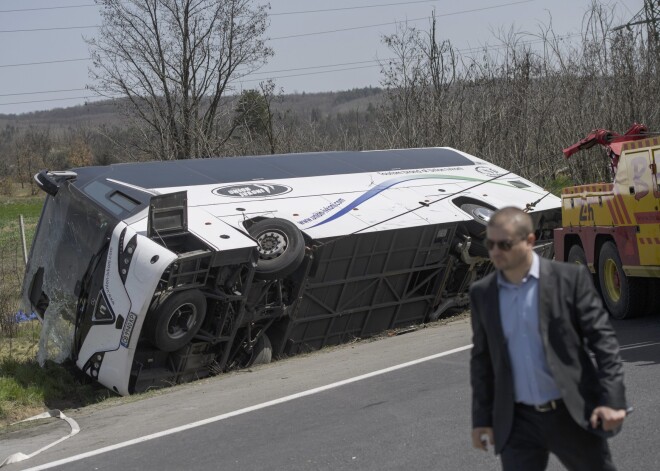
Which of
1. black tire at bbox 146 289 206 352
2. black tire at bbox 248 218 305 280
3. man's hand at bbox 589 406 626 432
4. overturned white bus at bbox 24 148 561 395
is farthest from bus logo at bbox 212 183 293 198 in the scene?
man's hand at bbox 589 406 626 432

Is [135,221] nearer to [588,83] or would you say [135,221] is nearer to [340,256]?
[340,256]

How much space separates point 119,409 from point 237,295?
7.13 ft

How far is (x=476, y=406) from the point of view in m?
4.43

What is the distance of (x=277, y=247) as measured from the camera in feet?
40.1

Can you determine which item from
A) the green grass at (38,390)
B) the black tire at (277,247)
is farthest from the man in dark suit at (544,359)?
the green grass at (38,390)

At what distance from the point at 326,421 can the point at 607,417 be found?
4.54 metres

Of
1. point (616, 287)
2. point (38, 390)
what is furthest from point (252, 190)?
point (616, 287)

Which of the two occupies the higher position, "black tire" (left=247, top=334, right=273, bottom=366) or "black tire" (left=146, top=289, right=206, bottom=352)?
"black tire" (left=146, top=289, right=206, bottom=352)

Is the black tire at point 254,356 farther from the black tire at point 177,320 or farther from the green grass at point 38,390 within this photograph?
the green grass at point 38,390

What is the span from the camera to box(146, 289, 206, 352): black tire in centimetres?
1101

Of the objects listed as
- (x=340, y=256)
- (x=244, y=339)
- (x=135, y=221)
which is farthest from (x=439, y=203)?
(x=135, y=221)

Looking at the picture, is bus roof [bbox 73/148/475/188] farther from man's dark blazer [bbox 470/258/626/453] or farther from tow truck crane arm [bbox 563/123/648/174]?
man's dark blazer [bbox 470/258/626/453]

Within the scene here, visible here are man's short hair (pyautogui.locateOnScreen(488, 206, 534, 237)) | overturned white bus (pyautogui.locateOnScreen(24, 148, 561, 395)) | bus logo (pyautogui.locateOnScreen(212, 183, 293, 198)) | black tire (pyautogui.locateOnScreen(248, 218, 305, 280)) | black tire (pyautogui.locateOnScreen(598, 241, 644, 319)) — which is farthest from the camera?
bus logo (pyautogui.locateOnScreen(212, 183, 293, 198))

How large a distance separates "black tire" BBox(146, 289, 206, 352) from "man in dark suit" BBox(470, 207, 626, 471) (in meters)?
7.20
